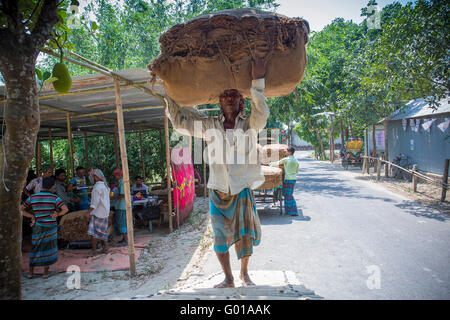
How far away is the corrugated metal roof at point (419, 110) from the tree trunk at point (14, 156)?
14.2 m

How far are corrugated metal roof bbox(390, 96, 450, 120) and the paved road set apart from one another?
6140mm

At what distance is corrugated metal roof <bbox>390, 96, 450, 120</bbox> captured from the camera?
40.1 ft

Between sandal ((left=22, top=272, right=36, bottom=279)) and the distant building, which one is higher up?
the distant building

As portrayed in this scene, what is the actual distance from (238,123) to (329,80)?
20.3 metres

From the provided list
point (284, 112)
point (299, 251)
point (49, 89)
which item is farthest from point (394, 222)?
point (284, 112)

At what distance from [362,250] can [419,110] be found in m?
12.0

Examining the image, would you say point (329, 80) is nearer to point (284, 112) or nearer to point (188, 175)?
point (284, 112)

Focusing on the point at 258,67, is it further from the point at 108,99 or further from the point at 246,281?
the point at 108,99

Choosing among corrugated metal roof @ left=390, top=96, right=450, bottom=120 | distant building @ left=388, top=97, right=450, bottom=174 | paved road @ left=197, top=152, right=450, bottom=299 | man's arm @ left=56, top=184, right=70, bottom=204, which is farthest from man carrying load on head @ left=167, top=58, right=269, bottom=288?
corrugated metal roof @ left=390, top=96, right=450, bottom=120

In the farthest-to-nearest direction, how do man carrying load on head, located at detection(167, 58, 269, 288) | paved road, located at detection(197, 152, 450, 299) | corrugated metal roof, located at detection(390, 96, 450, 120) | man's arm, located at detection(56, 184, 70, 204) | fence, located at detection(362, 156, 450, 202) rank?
corrugated metal roof, located at detection(390, 96, 450, 120), fence, located at detection(362, 156, 450, 202), man's arm, located at detection(56, 184, 70, 204), paved road, located at detection(197, 152, 450, 299), man carrying load on head, located at detection(167, 58, 269, 288)

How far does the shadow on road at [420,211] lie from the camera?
6743 mm

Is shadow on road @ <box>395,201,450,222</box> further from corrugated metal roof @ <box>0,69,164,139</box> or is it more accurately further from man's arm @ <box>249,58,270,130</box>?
corrugated metal roof @ <box>0,69,164,139</box>

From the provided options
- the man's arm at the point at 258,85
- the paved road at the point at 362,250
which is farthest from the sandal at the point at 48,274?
the man's arm at the point at 258,85

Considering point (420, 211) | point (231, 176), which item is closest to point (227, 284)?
point (231, 176)
